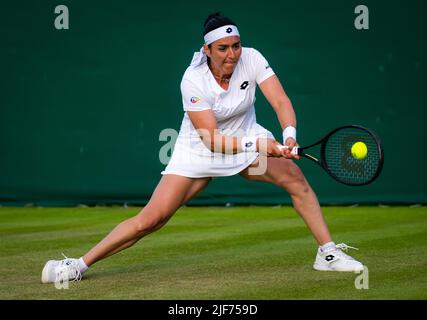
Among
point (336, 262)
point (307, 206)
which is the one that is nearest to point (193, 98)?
point (307, 206)

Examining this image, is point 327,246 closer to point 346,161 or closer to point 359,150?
point 346,161

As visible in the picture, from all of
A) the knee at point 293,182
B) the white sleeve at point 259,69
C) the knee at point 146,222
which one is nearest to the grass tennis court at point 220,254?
the knee at point 146,222

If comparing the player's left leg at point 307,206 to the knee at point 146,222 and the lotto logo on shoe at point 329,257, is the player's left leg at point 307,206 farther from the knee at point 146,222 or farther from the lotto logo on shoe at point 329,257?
the knee at point 146,222

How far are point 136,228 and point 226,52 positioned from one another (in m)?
1.10

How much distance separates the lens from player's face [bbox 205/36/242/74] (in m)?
5.37

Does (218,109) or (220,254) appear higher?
(218,109)

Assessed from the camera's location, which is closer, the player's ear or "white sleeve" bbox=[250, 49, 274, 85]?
the player's ear

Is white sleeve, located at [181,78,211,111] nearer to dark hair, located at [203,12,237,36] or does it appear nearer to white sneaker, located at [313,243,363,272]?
dark hair, located at [203,12,237,36]

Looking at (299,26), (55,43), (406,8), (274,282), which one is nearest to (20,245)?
(274,282)

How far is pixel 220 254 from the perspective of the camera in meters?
6.54

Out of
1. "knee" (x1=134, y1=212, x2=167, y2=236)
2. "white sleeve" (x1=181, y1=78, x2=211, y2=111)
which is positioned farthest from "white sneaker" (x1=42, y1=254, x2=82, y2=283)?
"white sleeve" (x1=181, y1=78, x2=211, y2=111)

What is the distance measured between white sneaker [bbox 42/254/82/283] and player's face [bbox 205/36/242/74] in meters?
1.38

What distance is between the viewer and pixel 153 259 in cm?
637

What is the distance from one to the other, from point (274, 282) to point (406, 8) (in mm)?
4700
